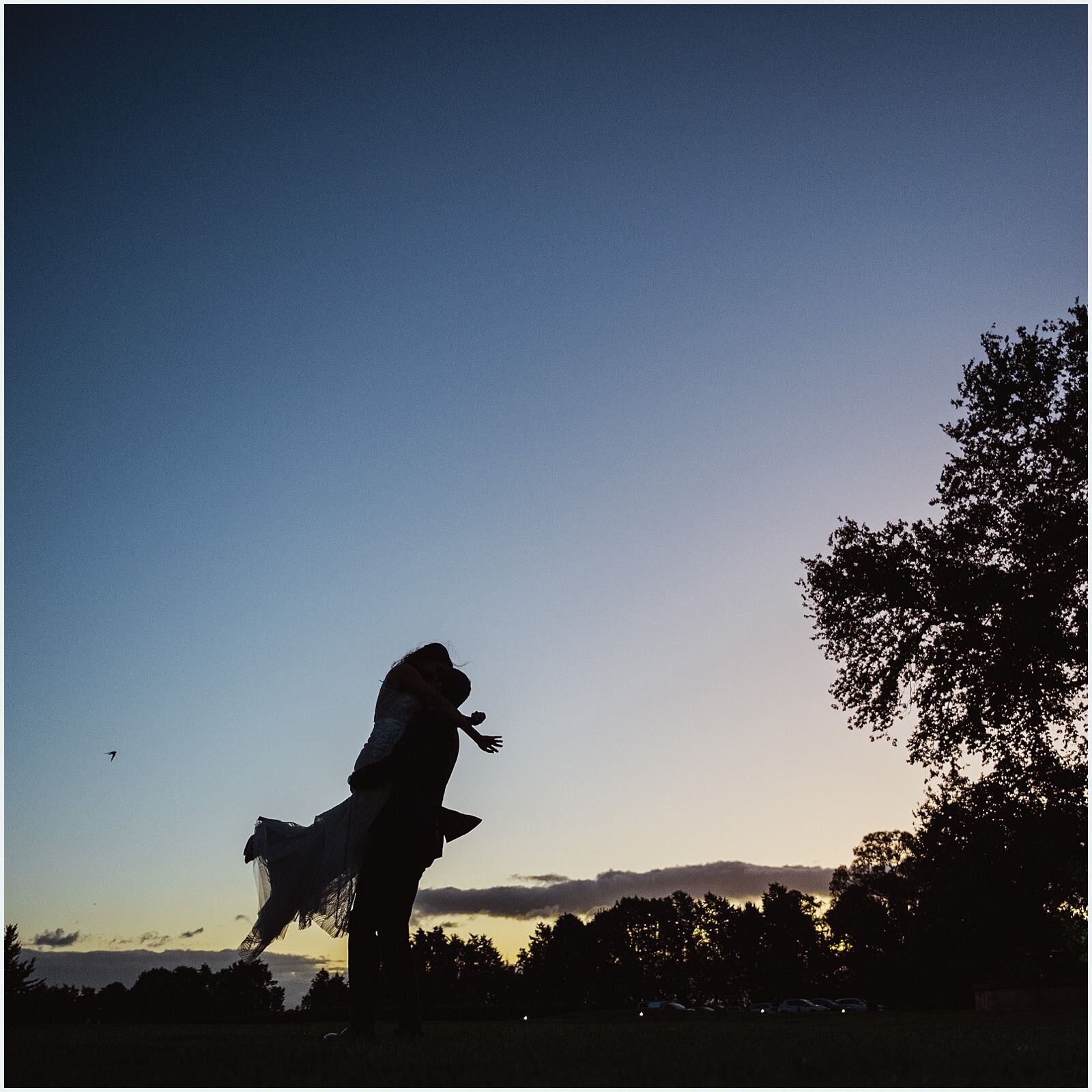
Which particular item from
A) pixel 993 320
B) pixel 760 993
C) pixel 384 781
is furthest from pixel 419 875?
pixel 760 993

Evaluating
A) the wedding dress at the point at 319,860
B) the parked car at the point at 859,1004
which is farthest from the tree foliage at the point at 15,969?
the parked car at the point at 859,1004

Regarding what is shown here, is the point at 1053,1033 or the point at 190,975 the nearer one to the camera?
the point at 1053,1033

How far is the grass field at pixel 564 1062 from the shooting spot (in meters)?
4.04

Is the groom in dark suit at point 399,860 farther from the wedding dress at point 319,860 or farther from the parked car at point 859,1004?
the parked car at point 859,1004

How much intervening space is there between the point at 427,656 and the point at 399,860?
64.6 inches

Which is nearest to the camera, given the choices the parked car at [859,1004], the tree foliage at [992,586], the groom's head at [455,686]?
the groom's head at [455,686]

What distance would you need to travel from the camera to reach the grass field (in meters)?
4.04

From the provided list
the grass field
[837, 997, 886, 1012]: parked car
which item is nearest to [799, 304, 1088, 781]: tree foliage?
the grass field

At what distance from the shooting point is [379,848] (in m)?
7.16

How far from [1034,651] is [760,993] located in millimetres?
124833

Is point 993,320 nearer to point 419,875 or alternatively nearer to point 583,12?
point 583,12

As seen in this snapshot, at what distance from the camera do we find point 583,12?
36.8ft

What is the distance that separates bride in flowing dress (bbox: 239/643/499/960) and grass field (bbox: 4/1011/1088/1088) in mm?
880

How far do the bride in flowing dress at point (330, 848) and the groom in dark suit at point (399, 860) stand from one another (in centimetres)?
9
